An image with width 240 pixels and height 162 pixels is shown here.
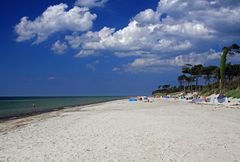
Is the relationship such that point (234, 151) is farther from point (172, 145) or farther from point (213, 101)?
point (213, 101)

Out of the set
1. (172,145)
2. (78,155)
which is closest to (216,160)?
(172,145)

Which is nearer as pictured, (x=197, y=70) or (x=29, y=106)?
(x=29, y=106)

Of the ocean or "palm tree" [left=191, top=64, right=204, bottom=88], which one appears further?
"palm tree" [left=191, top=64, right=204, bottom=88]

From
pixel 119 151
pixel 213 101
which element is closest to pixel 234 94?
pixel 213 101

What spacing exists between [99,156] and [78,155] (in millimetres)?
637

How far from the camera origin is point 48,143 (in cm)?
866

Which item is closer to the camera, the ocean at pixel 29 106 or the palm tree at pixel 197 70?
the ocean at pixel 29 106

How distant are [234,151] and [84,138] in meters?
5.19

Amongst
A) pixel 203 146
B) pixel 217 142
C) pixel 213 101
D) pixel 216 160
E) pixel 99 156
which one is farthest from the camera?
pixel 213 101

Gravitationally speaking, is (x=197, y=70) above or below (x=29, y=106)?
above

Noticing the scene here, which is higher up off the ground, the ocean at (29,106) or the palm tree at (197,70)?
the palm tree at (197,70)

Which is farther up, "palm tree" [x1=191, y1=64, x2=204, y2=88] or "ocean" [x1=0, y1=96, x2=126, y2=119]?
"palm tree" [x1=191, y1=64, x2=204, y2=88]

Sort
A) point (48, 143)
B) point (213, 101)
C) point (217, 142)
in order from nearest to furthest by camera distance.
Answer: point (217, 142) → point (48, 143) → point (213, 101)

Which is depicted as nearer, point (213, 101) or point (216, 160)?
point (216, 160)
